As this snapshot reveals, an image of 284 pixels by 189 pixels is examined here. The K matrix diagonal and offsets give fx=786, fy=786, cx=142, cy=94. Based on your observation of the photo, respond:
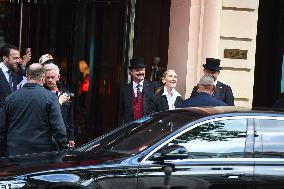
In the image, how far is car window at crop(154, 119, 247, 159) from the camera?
7.95m

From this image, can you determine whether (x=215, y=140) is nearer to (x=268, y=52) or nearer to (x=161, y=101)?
(x=161, y=101)

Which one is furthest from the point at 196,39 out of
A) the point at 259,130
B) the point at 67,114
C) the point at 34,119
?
the point at 259,130

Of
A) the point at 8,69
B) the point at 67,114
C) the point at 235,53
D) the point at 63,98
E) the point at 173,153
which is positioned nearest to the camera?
the point at 173,153

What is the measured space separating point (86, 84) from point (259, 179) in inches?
332

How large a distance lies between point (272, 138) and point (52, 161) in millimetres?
2288

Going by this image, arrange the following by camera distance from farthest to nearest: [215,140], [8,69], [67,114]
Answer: [8,69] → [67,114] → [215,140]

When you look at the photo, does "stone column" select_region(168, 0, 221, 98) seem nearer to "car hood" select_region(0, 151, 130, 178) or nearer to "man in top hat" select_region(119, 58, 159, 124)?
"man in top hat" select_region(119, 58, 159, 124)

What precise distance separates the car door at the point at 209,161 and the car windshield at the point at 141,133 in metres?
0.18

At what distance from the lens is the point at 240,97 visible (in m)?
14.9

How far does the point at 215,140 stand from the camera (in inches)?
316

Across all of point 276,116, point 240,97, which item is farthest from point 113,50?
point 276,116

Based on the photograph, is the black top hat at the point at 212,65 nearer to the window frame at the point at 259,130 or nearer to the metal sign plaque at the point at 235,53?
the metal sign plaque at the point at 235,53

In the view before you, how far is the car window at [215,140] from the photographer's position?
313 inches

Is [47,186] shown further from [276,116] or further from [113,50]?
[113,50]
